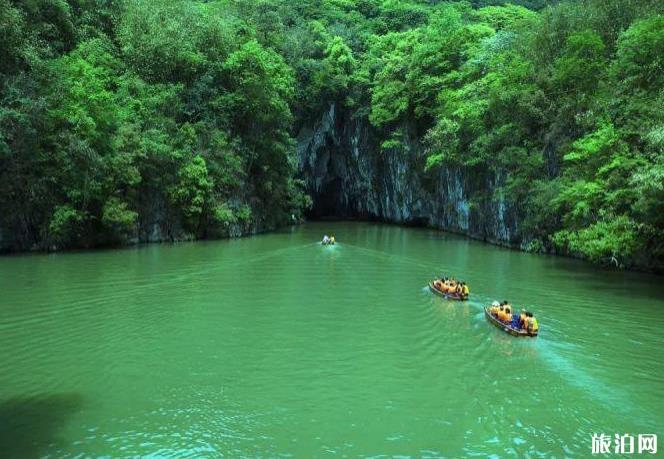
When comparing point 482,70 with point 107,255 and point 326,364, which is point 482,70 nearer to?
point 107,255

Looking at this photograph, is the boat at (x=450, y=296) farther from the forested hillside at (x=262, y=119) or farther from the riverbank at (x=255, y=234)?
the riverbank at (x=255, y=234)

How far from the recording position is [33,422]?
879 cm

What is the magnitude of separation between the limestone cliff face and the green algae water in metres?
15.8

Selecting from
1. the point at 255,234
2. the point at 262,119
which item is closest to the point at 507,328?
the point at 255,234

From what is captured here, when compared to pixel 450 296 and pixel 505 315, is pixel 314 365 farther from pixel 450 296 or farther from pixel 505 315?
pixel 450 296

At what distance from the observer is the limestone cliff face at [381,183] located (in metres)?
37.5

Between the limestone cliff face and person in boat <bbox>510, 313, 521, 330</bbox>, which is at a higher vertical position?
the limestone cliff face

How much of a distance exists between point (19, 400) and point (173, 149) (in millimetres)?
23607

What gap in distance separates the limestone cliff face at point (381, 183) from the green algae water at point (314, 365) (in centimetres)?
1581

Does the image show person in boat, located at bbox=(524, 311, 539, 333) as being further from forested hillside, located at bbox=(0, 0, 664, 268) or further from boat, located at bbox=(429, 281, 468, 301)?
forested hillside, located at bbox=(0, 0, 664, 268)

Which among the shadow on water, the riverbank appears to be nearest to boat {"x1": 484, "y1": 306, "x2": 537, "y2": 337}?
the shadow on water

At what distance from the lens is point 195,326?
47.2 ft

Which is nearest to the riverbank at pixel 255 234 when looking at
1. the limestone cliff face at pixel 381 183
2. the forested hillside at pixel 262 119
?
the forested hillside at pixel 262 119

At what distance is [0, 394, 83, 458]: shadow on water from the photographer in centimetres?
802
